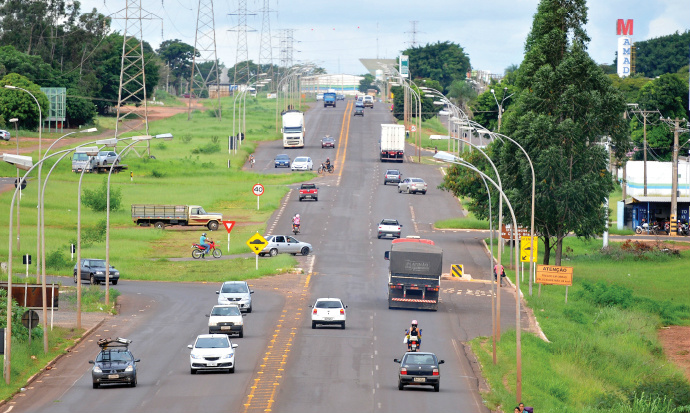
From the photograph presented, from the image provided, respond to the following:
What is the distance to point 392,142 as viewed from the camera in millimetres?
116812

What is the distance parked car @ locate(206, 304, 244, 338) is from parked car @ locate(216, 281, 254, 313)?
5.68 m

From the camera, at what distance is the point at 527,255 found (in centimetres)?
5322

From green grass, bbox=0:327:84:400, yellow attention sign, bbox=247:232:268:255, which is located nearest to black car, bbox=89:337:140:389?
green grass, bbox=0:327:84:400

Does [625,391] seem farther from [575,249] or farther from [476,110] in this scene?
[476,110]

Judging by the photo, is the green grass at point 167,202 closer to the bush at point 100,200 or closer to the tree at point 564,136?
the bush at point 100,200

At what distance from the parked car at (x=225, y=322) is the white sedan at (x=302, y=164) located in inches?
2637

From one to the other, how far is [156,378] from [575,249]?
52.9 m

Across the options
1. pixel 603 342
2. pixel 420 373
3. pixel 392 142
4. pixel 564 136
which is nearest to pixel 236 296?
pixel 420 373

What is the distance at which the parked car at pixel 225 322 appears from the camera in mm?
41844

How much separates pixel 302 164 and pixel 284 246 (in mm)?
41545

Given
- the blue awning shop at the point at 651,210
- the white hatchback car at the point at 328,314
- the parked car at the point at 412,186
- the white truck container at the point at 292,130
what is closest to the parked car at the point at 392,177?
the parked car at the point at 412,186

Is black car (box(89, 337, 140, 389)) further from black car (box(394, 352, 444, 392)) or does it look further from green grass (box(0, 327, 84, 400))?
black car (box(394, 352, 444, 392))

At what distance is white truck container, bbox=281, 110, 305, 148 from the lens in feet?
417

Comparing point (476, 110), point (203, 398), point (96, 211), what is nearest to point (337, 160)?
point (476, 110)
